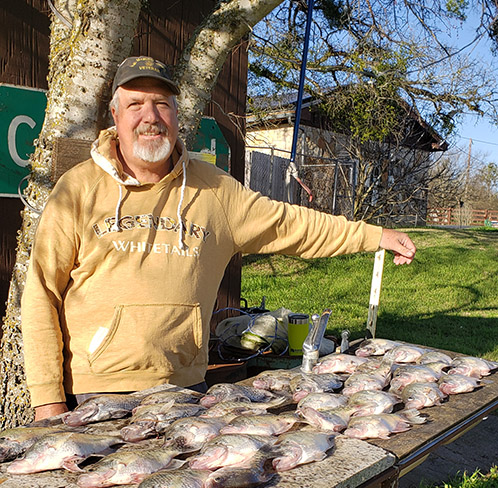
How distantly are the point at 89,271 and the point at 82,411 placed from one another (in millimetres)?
726

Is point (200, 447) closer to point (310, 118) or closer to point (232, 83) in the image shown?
point (232, 83)

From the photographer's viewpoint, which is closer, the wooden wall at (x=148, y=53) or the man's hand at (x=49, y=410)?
the man's hand at (x=49, y=410)

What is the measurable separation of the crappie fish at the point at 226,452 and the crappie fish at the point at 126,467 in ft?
0.27

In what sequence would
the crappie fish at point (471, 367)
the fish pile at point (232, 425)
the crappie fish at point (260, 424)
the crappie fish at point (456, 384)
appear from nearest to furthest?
1. the fish pile at point (232, 425)
2. the crappie fish at point (260, 424)
3. the crappie fish at point (456, 384)
4. the crappie fish at point (471, 367)

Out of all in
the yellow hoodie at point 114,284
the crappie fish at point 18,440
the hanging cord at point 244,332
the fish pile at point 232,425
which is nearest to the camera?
the fish pile at point 232,425

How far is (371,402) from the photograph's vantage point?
2436 mm

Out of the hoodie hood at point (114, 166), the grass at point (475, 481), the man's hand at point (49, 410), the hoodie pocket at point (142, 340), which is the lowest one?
the grass at point (475, 481)

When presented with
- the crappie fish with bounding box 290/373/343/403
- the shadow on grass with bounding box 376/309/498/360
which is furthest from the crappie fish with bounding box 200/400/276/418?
the shadow on grass with bounding box 376/309/498/360

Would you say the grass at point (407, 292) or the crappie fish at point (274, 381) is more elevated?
the crappie fish at point (274, 381)

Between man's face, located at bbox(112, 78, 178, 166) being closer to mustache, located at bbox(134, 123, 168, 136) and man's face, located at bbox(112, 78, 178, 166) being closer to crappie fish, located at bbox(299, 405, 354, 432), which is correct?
mustache, located at bbox(134, 123, 168, 136)

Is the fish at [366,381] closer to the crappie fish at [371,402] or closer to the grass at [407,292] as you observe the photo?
the crappie fish at [371,402]

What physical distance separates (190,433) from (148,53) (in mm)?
4006

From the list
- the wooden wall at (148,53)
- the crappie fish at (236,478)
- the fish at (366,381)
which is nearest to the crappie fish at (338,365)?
the fish at (366,381)

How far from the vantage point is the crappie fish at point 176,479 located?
159cm
